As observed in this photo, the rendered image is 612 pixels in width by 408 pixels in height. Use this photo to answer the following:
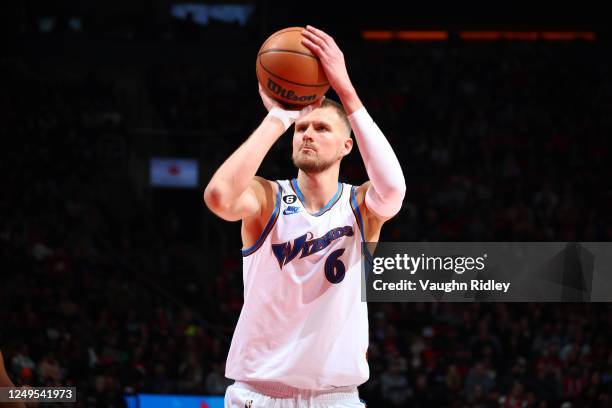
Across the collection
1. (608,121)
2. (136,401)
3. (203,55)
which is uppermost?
(203,55)

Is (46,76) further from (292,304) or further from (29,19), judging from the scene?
(292,304)

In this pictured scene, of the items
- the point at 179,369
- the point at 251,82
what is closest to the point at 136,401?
the point at 179,369

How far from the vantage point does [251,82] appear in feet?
60.5

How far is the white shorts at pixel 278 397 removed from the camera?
4.02m

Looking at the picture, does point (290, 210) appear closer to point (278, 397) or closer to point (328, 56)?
point (328, 56)

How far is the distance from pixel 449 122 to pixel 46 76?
9143mm

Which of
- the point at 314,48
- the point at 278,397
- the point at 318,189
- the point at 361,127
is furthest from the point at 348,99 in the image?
the point at 278,397

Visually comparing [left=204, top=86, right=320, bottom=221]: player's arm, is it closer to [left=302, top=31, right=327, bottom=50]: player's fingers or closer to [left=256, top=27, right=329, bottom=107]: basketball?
[left=256, top=27, right=329, bottom=107]: basketball

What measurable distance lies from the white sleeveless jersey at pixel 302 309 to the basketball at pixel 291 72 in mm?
596

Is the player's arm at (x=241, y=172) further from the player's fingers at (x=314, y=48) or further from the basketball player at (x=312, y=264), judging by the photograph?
the player's fingers at (x=314, y=48)

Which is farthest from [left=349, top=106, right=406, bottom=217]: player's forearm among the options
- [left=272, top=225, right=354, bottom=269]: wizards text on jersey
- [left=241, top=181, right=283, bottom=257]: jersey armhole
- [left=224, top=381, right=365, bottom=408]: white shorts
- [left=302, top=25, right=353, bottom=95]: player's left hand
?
[left=224, top=381, right=365, bottom=408]: white shorts

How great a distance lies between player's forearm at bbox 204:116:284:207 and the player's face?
431 mm

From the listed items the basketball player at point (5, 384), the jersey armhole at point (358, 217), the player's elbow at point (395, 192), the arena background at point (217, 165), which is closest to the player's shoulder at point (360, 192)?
the jersey armhole at point (358, 217)

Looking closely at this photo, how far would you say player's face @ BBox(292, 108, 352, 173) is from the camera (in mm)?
4152
